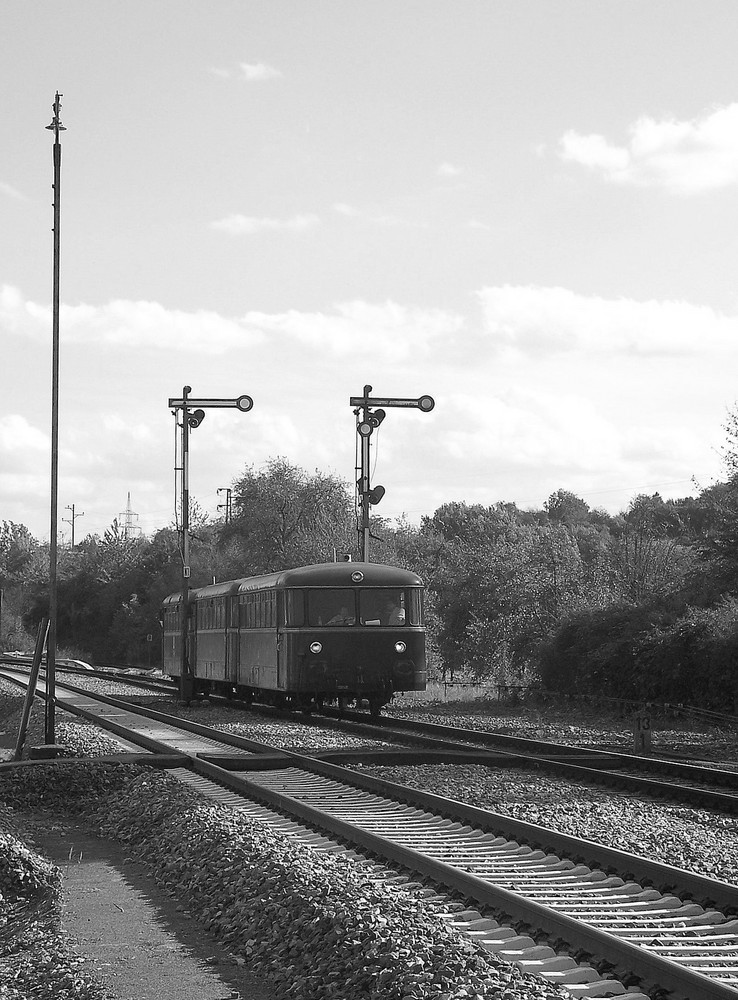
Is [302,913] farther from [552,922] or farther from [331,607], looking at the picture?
[331,607]

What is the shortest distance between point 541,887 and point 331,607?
15.7m

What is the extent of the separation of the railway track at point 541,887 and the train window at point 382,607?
10.1m

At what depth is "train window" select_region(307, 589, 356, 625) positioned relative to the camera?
23.5 m

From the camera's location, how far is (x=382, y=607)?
2395 centimetres

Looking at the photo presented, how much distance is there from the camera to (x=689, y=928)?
6789 mm

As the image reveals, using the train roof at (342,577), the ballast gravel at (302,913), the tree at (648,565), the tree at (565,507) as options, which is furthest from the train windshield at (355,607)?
the tree at (565,507)

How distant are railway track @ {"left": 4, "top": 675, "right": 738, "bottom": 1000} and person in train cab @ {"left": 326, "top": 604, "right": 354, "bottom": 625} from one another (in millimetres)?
9853

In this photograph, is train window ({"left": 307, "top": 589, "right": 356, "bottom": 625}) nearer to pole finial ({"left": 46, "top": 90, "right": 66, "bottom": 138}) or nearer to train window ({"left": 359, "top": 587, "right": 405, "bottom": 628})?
train window ({"left": 359, "top": 587, "right": 405, "bottom": 628})

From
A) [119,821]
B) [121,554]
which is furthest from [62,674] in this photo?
[121,554]

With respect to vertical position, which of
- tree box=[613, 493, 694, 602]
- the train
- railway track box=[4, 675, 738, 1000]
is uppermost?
tree box=[613, 493, 694, 602]

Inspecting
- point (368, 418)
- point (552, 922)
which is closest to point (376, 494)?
point (368, 418)

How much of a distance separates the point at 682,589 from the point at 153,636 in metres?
51.6

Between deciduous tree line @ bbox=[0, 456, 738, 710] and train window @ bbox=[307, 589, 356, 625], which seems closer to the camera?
train window @ bbox=[307, 589, 356, 625]

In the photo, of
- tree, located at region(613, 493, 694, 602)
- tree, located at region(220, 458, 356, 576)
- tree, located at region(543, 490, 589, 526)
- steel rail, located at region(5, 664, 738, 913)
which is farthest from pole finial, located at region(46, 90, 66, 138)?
tree, located at region(543, 490, 589, 526)
